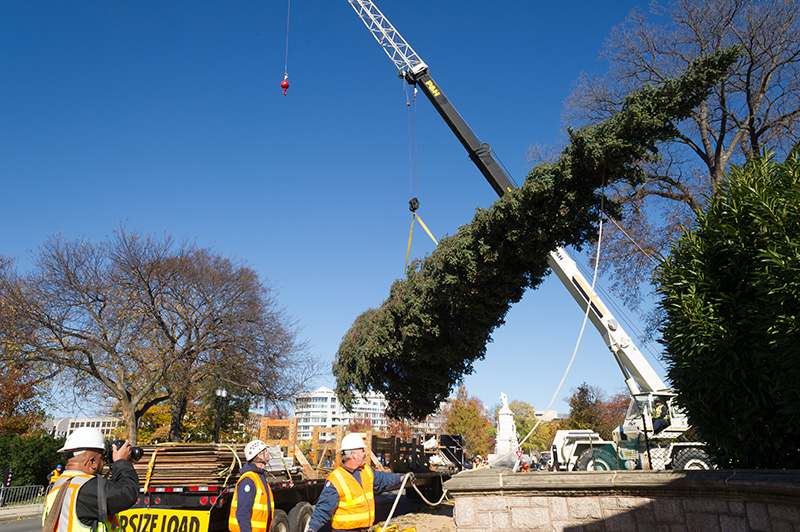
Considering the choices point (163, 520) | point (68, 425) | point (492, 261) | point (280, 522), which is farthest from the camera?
point (68, 425)

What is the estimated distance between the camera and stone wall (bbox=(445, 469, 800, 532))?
4188mm

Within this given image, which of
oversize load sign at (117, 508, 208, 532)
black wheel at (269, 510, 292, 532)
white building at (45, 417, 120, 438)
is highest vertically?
white building at (45, 417, 120, 438)

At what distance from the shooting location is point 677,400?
5434 millimetres

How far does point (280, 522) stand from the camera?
8328 millimetres

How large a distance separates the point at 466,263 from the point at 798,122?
36.1 ft

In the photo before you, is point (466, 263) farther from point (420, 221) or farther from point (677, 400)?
point (677, 400)

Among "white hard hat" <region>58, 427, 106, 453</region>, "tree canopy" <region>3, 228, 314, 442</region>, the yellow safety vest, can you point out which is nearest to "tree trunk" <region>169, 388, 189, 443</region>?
"tree canopy" <region>3, 228, 314, 442</region>

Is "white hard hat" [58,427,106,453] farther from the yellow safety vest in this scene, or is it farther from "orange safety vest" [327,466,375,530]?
"orange safety vest" [327,466,375,530]

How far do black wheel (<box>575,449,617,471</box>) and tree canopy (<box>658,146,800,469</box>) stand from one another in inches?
349

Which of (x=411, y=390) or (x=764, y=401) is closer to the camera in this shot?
(x=764, y=401)

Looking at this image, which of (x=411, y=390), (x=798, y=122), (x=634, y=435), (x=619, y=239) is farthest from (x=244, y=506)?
(x=798, y=122)

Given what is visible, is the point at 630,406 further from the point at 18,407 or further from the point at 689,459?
the point at 18,407

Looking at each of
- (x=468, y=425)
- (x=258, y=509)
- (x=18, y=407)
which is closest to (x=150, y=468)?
(x=258, y=509)

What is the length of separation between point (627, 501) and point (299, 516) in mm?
5882
